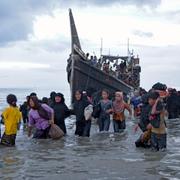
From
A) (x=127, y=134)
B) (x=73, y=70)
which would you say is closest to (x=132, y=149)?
(x=127, y=134)

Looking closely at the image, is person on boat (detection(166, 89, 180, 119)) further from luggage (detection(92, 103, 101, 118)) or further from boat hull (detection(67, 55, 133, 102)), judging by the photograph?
luggage (detection(92, 103, 101, 118))

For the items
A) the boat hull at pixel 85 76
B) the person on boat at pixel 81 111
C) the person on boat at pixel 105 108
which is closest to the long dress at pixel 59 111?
the person on boat at pixel 81 111

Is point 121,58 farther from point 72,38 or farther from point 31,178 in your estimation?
point 31,178

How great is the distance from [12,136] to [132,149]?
2895 millimetres

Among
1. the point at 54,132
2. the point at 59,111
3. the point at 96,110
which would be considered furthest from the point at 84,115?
the point at 96,110

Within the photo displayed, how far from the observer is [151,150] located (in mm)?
10969

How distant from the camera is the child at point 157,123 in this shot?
1045 cm

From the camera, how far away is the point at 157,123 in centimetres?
1051

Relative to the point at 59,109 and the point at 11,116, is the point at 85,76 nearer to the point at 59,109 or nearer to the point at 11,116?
the point at 59,109

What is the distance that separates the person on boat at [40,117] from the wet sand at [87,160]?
0.95 feet

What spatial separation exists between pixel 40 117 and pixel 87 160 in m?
3.44

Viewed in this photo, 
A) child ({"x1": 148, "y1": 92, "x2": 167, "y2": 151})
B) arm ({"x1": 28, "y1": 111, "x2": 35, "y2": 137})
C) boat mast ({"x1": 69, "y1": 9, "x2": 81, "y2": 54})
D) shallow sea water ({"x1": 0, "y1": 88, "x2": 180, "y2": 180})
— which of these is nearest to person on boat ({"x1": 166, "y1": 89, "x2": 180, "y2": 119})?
shallow sea water ({"x1": 0, "y1": 88, "x2": 180, "y2": 180})

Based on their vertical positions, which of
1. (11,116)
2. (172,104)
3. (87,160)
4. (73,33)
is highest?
(73,33)

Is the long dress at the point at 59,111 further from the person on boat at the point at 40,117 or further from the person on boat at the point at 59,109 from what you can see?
the person on boat at the point at 40,117
